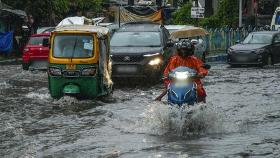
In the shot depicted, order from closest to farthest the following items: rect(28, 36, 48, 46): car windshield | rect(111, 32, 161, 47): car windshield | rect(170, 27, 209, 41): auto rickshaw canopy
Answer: rect(111, 32, 161, 47): car windshield, rect(170, 27, 209, 41): auto rickshaw canopy, rect(28, 36, 48, 46): car windshield

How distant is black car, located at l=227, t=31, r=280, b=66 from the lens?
2897cm

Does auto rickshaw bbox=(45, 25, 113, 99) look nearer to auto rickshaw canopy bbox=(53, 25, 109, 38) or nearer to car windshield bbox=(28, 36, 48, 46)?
auto rickshaw canopy bbox=(53, 25, 109, 38)

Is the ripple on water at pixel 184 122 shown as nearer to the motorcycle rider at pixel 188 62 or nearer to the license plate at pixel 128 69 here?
the motorcycle rider at pixel 188 62

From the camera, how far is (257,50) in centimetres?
2900

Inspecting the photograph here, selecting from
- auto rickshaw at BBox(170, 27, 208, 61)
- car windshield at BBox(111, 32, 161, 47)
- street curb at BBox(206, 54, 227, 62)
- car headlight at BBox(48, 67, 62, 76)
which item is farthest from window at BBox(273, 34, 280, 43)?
car headlight at BBox(48, 67, 62, 76)

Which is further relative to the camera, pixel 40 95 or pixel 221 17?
pixel 221 17

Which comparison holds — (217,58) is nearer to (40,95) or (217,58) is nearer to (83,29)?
(40,95)

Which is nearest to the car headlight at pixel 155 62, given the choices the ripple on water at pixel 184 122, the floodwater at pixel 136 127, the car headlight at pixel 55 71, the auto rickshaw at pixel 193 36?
the floodwater at pixel 136 127

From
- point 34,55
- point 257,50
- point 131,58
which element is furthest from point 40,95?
point 257,50

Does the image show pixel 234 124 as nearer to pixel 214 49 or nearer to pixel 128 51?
pixel 128 51

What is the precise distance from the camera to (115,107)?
16.1 metres

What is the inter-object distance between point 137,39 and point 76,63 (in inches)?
241

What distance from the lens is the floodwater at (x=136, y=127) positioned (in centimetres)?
1048

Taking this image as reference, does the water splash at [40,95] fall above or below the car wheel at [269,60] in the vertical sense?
above
